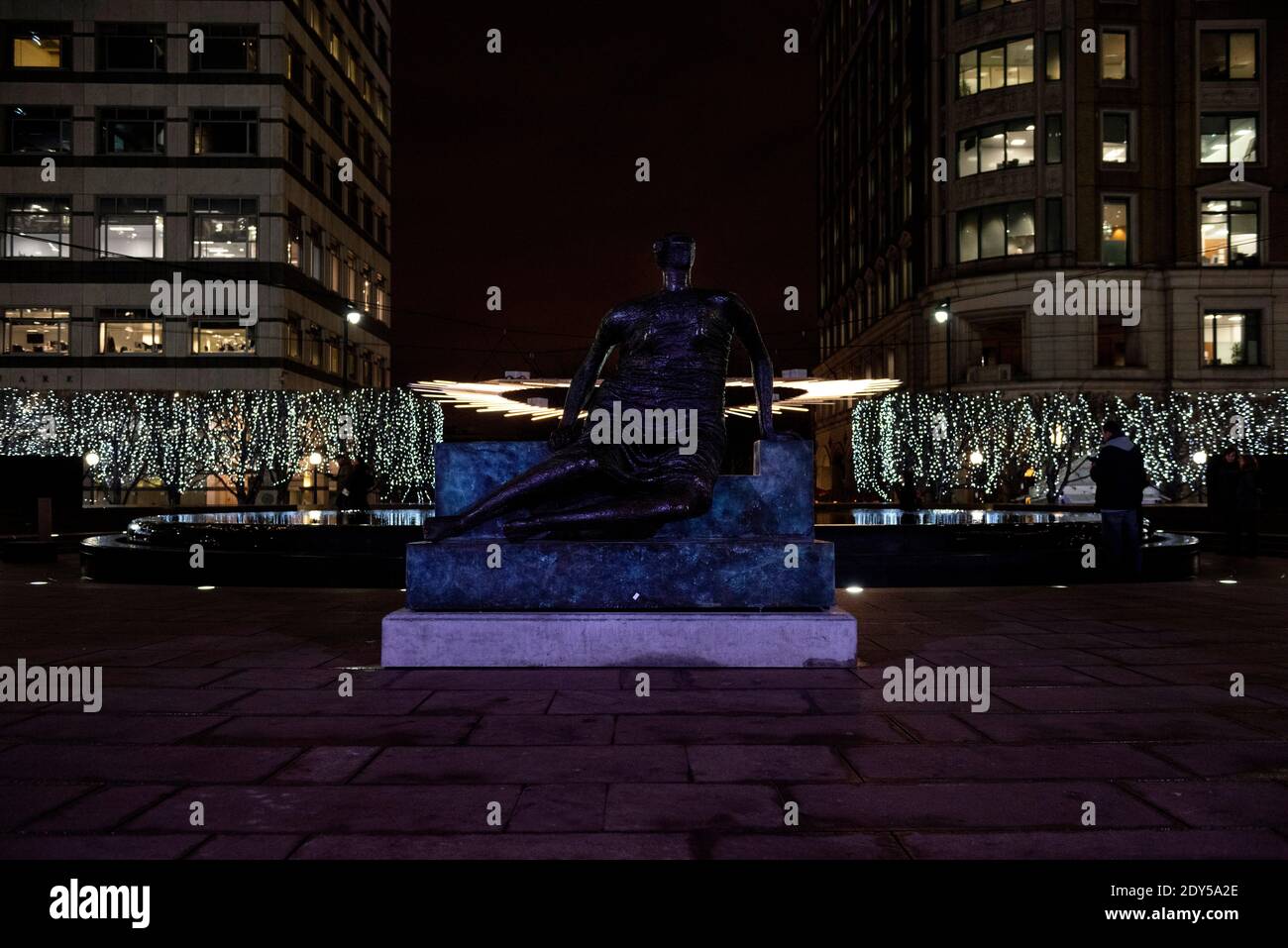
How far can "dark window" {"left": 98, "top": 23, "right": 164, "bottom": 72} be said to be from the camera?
156ft

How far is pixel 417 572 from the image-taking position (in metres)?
6.84

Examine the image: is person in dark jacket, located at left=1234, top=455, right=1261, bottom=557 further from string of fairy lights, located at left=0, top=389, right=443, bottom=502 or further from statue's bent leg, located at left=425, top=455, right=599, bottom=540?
string of fairy lights, located at left=0, top=389, right=443, bottom=502

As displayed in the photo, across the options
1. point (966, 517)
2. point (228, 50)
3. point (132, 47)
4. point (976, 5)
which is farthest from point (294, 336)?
point (966, 517)

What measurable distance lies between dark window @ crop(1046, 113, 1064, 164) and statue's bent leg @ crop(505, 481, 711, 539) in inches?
1813

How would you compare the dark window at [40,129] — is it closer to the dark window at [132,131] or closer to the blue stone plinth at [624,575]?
the dark window at [132,131]

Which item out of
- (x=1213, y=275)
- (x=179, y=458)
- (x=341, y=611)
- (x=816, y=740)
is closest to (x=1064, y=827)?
(x=816, y=740)

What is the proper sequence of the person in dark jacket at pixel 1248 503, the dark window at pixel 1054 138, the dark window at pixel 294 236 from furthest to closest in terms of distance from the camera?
1. the dark window at pixel 294 236
2. the dark window at pixel 1054 138
3. the person in dark jacket at pixel 1248 503

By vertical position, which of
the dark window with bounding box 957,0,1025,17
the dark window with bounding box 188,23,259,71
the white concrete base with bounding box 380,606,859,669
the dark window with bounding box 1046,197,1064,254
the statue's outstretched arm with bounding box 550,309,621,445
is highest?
the dark window with bounding box 957,0,1025,17

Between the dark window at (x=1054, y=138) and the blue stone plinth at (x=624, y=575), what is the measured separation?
4598 cm

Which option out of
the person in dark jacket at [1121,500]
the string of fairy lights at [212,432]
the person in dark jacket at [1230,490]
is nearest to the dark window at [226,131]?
the string of fairy lights at [212,432]

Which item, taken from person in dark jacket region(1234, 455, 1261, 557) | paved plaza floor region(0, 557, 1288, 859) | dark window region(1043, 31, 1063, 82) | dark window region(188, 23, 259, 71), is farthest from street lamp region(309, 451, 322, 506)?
dark window region(1043, 31, 1063, 82)

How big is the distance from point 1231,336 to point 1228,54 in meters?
13.5

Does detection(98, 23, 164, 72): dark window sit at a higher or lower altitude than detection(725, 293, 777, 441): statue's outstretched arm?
higher

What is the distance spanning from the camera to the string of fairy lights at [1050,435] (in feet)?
111
